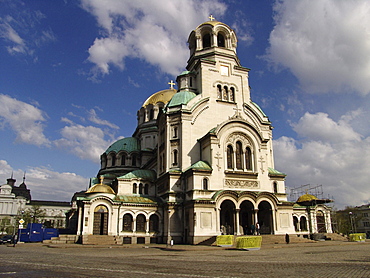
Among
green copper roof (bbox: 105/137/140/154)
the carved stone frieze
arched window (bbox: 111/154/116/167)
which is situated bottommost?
the carved stone frieze

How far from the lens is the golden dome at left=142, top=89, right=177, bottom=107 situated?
6040 cm

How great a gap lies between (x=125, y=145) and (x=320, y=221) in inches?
1339

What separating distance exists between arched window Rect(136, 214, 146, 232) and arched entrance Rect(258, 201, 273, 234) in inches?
557

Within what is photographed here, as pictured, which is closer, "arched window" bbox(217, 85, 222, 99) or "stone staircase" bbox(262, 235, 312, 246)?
"stone staircase" bbox(262, 235, 312, 246)

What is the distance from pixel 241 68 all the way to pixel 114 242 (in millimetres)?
29043

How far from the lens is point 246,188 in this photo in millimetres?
37625

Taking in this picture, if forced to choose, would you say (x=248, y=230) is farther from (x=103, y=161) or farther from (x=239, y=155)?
(x=103, y=161)

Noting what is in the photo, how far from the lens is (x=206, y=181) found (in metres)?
36.7

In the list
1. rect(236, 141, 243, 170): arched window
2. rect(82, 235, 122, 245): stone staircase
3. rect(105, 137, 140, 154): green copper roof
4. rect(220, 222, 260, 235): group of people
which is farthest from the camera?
rect(105, 137, 140, 154): green copper roof

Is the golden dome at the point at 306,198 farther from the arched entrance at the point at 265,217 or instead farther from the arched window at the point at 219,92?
the arched window at the point at 219,92

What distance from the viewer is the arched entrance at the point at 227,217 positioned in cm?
3681

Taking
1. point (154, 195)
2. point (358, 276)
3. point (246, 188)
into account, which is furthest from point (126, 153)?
point (358, 276)

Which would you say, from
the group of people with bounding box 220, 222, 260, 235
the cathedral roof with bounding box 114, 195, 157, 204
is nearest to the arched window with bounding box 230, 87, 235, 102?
the group of people with bounding box 220, 222, 260, 235

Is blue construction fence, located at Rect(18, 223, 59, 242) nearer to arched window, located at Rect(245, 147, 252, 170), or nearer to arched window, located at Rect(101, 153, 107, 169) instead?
arched window, located at Rect(101, 153, 107, 169)
